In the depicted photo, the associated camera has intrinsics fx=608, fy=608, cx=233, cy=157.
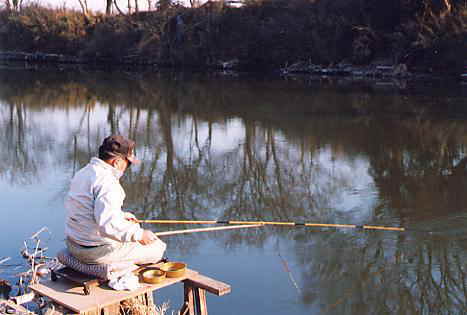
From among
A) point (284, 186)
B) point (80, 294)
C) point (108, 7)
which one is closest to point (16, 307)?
point (80, 294)

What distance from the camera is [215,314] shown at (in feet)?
14.1

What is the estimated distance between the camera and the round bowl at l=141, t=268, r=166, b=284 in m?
3.41

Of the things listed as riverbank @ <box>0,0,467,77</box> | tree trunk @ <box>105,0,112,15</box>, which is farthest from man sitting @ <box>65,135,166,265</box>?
tree trunk @ <box>105,0,112,15</box>

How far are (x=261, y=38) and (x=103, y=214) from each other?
30.3m

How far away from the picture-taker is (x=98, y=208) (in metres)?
3.16

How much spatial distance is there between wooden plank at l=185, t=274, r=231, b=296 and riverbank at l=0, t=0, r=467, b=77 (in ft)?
78.0

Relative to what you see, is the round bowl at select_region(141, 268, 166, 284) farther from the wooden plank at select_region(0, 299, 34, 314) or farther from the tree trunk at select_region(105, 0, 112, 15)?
the tree trunk at select_region(105, 0, 112, 15)

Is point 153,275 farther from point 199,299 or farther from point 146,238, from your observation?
point 199,299

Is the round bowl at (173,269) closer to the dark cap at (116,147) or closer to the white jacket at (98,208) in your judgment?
the white jacket at (98,208)

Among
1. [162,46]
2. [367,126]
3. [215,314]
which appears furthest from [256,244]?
[162,46]

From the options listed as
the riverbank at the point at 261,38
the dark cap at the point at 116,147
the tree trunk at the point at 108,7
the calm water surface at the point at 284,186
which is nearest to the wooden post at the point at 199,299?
the calm water surface at the point at 284,186

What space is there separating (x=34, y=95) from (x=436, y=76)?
652 inches

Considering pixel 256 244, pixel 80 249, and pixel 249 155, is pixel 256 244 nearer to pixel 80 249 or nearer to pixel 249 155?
pixel 80 249

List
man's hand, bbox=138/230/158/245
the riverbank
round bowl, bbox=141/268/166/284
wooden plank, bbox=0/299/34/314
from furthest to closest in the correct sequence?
the riverbank
man's hand, bbox=138/230/158/245
round bowl, bbox=141/268/166/284
wooden plank, bbox=0/299/34/314
